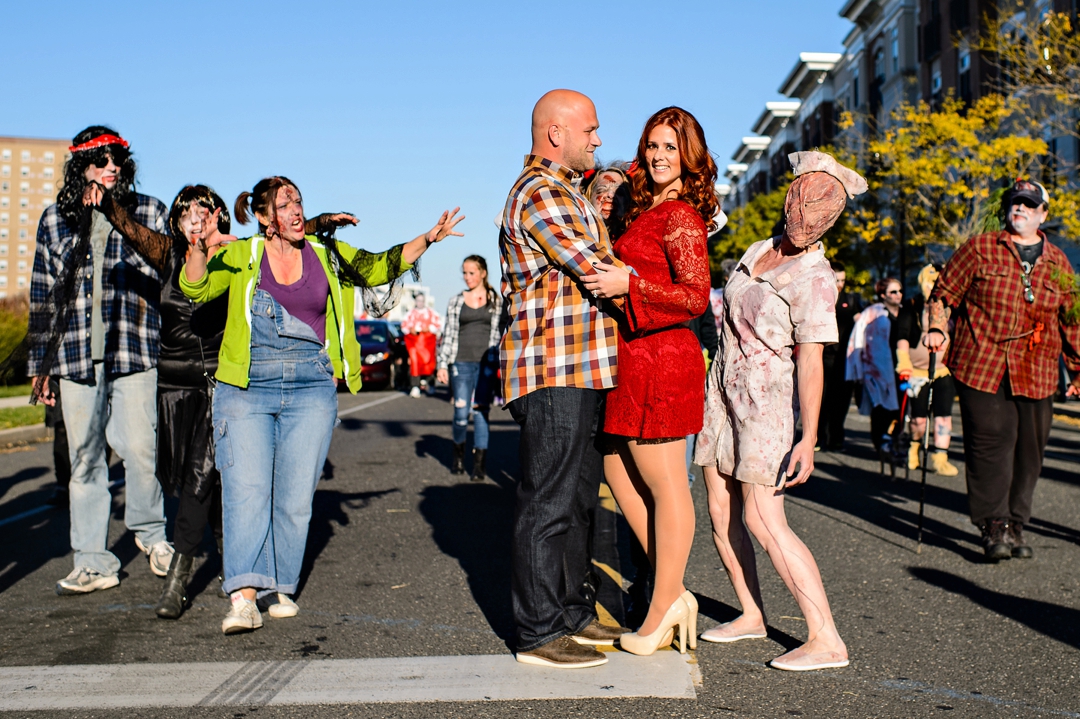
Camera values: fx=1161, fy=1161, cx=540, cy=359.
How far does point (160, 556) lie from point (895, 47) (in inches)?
1969

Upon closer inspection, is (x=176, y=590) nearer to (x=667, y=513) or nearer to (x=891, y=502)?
(x=667, y=513)

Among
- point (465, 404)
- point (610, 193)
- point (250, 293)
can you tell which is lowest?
point (465, 404)

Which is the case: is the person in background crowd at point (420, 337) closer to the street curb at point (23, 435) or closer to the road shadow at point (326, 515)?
the street curb at point (23, 435)

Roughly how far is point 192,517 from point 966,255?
4.40 metres

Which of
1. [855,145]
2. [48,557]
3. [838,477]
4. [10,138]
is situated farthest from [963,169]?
[10,138]

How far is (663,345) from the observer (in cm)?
404

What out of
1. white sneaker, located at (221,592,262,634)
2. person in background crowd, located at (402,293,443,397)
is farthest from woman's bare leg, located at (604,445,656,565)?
person in background crowd, located at (402,293,443,397)

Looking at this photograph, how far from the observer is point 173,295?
5.34 metres

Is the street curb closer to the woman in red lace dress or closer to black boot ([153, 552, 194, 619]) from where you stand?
→ black boot ([153, 552, 194, 619])

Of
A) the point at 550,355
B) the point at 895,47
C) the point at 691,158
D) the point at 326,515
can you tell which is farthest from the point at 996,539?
the point at 895,47

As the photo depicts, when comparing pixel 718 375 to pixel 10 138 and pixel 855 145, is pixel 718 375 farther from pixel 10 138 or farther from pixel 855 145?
pixel 10 138

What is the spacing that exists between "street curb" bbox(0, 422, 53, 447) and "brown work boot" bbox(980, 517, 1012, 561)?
415 inches

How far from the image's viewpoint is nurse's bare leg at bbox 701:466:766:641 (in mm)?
4445

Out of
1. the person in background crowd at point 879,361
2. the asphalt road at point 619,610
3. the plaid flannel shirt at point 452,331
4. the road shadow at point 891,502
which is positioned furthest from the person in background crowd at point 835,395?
the plaid flannel shirt at point 452,331
